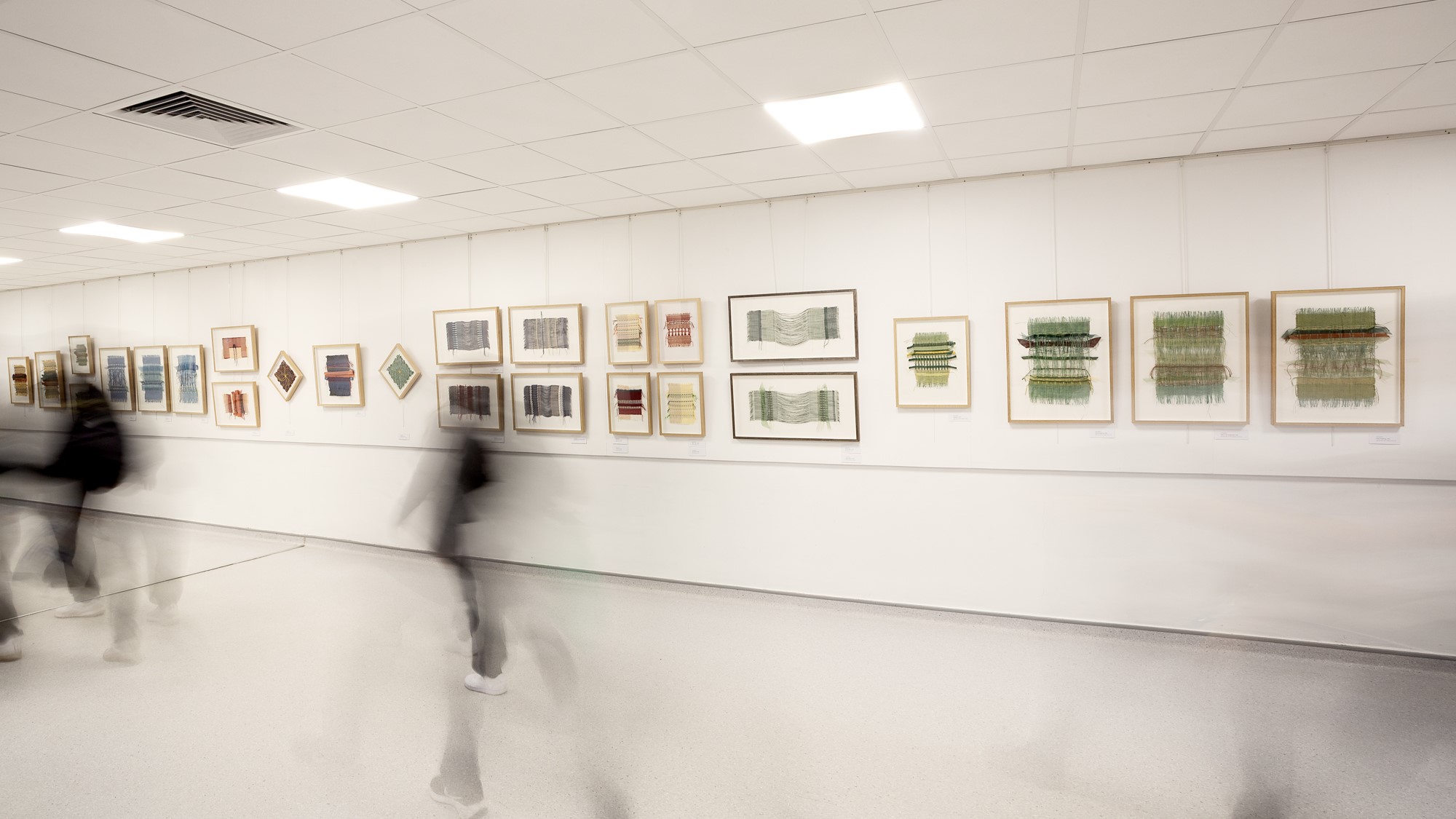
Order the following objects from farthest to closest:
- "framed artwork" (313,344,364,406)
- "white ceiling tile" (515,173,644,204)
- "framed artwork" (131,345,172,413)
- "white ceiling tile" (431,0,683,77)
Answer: "framed artwork" (131,345,172,413) → "framed artwork" (313,344,364,406) → "white ceiling tile" (515,173,644,204) → "white ceiling tile" (431,0,683,77)

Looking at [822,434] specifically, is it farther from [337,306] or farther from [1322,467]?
[337,306]

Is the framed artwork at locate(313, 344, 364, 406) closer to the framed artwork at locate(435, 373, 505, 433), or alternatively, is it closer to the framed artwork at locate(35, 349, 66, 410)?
the framed artwork at locate(435, 373, 505, 433)

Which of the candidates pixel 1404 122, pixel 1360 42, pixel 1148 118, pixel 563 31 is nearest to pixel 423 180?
pixel 563 31

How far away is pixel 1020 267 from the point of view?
4.47 metres

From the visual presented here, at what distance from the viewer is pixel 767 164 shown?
4.14 metres

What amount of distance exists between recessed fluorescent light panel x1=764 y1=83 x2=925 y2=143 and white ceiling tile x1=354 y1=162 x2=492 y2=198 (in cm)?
204

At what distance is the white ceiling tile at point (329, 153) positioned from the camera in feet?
11.4

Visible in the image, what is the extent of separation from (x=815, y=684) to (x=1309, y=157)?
396 centimetres

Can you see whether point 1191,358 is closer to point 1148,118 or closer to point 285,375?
point 1148,118

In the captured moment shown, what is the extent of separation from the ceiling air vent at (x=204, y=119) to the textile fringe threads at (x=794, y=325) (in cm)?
297

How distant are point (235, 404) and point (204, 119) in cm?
553

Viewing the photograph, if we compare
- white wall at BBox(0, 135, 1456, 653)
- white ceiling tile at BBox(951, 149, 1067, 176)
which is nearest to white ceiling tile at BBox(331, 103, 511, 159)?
white wall at BBox(0, 135, 1456, 653)

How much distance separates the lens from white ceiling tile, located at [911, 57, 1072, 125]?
9.39 feet

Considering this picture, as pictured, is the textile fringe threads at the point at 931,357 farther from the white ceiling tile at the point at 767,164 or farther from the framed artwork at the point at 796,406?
the white ceiling tile at the point at 767,164
